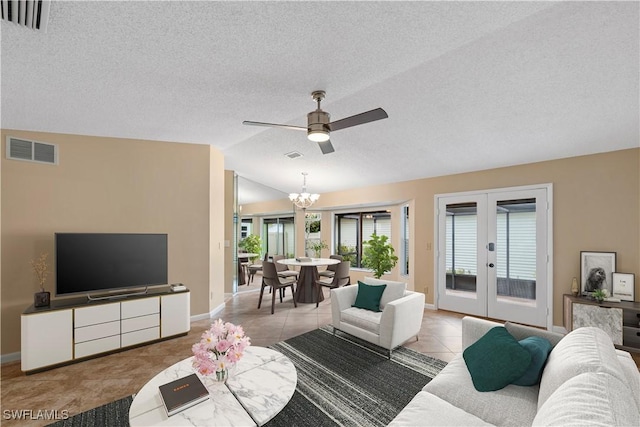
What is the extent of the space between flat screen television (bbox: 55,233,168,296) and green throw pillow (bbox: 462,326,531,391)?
3.73 metres

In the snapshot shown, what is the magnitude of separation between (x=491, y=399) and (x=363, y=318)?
6.01 ft

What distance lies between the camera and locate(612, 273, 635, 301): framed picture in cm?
Result: 343

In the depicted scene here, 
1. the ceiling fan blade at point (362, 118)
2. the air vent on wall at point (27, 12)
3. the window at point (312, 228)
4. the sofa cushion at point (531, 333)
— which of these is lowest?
the sofa cushion at point (531, 333)

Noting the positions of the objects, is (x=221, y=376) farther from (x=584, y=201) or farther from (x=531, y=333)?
(x=584, y=201)

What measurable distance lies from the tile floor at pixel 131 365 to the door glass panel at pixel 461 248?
0.54 metres

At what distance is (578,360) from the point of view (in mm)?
1509

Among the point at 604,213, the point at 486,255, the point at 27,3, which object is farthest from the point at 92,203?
the point at 604,213

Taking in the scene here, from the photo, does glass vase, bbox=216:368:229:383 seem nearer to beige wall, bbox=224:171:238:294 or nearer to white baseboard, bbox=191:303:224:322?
white baseboard, bbox=191:303:224:322

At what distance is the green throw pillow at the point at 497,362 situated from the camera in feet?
6.00

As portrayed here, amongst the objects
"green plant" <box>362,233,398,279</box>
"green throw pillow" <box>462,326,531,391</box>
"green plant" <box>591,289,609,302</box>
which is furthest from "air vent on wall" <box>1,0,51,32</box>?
"green plant" <box>591,289,609,302</box>

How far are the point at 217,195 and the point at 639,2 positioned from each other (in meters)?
5.08

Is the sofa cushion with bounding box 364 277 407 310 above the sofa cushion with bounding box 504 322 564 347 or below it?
below

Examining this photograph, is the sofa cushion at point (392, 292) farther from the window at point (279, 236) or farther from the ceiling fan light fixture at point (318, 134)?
the window at point (279, 236)

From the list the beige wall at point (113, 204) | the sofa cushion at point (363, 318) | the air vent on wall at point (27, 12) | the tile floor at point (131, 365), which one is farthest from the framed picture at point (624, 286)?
the air vent on wall at point (27, 12)
